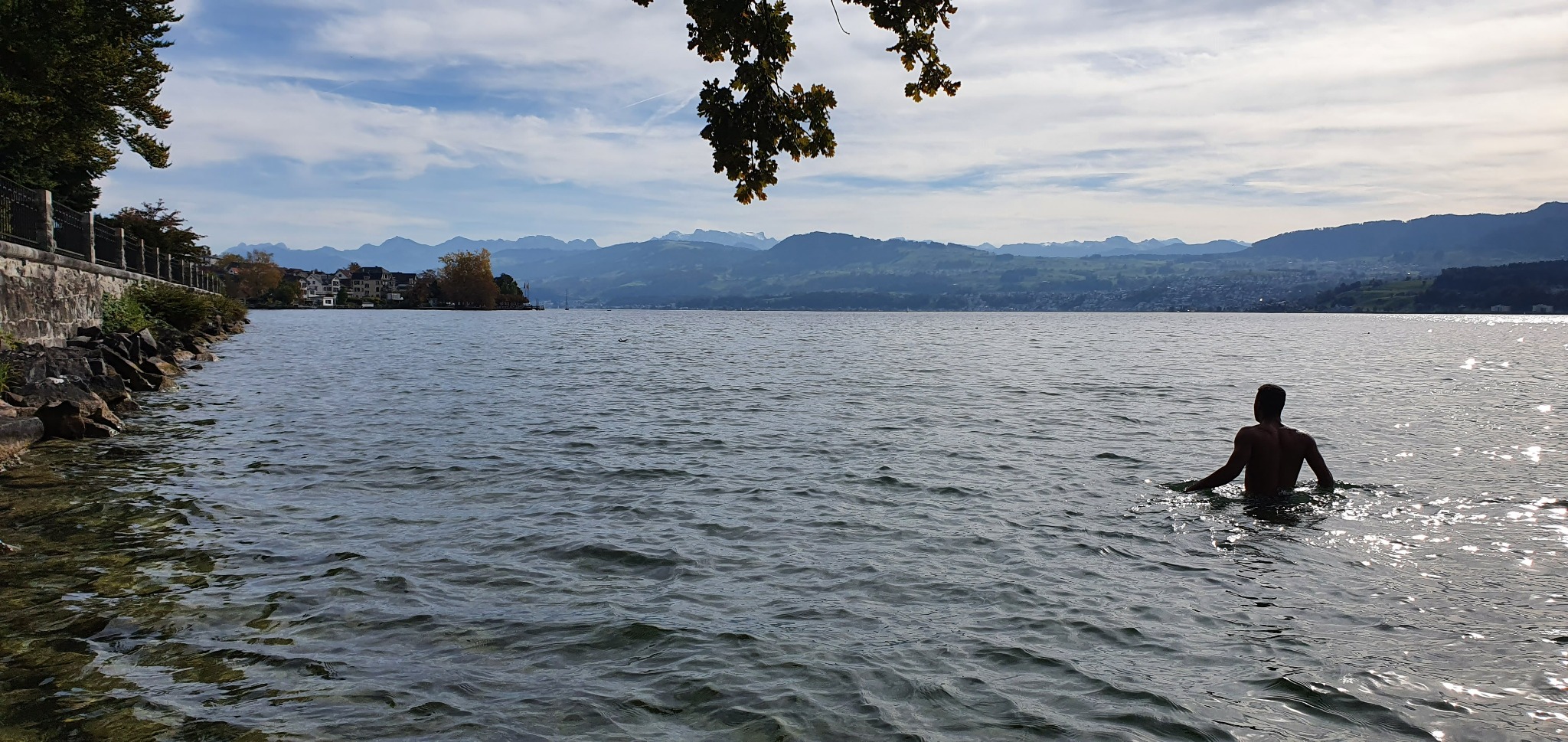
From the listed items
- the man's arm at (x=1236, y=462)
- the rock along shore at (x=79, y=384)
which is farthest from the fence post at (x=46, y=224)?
the man's arm at (x=1236, y=462)

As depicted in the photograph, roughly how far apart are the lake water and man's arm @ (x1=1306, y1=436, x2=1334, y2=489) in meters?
0.39

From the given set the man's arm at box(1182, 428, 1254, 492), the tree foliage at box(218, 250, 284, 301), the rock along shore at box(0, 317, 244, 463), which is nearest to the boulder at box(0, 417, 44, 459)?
the rock along shore at box(0, 317, 244, 463)

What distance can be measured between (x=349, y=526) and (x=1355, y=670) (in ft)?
37.7

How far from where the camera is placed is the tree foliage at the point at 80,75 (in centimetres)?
2534

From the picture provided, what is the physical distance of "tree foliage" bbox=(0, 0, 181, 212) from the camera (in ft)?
83.1

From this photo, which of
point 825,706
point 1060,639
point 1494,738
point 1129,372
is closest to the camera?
point 1494,738

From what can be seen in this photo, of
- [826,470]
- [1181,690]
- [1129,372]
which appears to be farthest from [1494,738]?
[1129,372]

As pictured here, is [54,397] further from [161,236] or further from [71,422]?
[161,236]

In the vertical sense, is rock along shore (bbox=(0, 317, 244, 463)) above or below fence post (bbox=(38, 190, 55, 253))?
below

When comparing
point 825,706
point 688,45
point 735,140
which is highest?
point 688,45

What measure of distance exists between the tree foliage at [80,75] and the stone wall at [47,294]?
511 cm

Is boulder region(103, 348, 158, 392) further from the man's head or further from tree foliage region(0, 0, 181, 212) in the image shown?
the man's head

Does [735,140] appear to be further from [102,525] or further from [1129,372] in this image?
[1129,372]

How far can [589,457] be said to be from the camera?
59.4 ft
